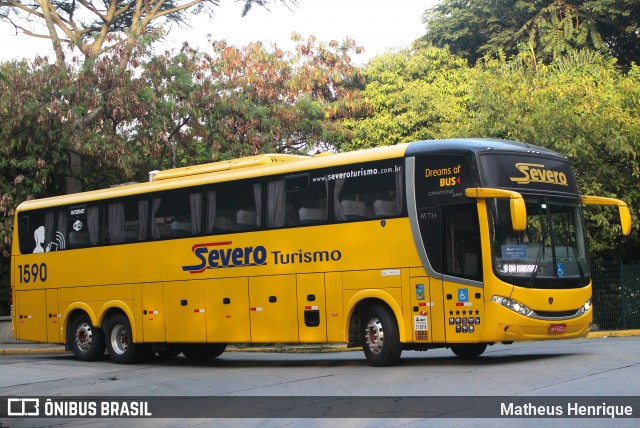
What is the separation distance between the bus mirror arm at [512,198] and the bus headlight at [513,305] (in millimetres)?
1077

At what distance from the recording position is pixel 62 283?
22234 millimetres

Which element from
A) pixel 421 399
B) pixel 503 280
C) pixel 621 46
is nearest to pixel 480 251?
pixel 503 280

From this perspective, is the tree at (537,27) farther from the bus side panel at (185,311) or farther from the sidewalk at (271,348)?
the bus side panel at (185,311)

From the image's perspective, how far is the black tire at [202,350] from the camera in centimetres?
2164

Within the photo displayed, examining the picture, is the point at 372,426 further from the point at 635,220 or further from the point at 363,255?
the point at 635,220

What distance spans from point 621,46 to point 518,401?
37.6 m

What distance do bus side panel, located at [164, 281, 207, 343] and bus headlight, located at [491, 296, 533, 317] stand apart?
21.3 ft

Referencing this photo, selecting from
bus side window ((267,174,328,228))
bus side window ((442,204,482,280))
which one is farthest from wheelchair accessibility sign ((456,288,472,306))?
bus side window ((267,174,328,228))

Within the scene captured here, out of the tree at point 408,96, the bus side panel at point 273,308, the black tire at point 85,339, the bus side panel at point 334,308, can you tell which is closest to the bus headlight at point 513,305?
the bus side panel at point 334,308

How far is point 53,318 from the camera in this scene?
22.4 metres

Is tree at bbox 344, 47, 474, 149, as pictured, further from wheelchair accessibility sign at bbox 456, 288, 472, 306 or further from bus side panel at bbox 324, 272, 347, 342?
wheelchair accessibility sign at bbox 456, 288, 472, 306

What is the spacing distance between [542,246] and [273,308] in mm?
5060

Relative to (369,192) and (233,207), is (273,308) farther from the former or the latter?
(369,192)

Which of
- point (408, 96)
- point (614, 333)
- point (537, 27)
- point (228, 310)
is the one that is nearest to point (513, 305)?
point (228, 310)
